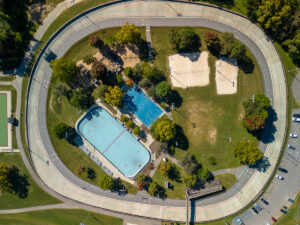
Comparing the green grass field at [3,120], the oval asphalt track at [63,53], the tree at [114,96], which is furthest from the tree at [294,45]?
the green grass field at [3,120]

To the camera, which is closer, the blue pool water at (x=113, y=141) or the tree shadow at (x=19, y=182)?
the blue pool water at (x=113, y=141)

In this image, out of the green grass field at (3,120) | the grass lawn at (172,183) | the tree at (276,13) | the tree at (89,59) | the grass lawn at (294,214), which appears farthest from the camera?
the green grass field at (3,120)

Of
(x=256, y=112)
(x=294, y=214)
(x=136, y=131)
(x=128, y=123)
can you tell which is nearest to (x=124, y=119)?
(x=128, y=123)

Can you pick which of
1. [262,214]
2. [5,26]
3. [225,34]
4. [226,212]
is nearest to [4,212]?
[5,26]

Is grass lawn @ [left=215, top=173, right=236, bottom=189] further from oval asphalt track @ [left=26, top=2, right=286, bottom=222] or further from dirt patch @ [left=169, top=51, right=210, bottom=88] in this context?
dirt patch @ [left=169, top=51, right=210, bottom=88]

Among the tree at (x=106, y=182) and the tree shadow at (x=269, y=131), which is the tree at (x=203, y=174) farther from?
the tree at (x=106, y=182)

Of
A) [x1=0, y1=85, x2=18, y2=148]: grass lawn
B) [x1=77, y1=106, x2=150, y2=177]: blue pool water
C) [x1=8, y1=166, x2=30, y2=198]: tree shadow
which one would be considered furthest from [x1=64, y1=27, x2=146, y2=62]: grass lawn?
[x1=8, y1=166, x2=30, y2=198]: tree shadow

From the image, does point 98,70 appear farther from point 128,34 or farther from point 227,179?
point 227,179
